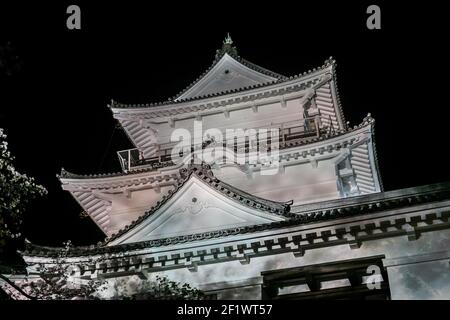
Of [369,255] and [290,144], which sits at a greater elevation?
[290,144]

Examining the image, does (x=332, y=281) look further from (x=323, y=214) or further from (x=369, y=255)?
(x=323, y=214)

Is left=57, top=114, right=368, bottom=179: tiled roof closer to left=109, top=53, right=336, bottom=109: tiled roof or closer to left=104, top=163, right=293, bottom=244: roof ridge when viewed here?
left=109, top=53, right=336, bottom=109: tiled roof

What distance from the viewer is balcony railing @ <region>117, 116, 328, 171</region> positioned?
2150 cm

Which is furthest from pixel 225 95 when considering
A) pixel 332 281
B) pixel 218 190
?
pixel 332 281

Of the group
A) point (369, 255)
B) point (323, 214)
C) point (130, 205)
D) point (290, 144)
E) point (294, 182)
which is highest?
point (290, 144)

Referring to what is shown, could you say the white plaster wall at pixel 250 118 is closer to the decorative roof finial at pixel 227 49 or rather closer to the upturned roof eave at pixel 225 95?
the upturned roof eave at pixel 225 95

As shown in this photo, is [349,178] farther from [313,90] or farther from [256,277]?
[256,277]

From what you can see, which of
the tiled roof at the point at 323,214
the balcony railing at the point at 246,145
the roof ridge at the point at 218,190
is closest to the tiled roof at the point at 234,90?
the balcony railing at the point at 246,145

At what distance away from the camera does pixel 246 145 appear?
2255 centimetres

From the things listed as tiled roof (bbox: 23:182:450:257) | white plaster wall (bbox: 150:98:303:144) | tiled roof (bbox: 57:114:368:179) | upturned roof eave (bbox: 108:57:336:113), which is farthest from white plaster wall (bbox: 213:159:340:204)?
tiled roof (bbox: 23:182:450:257)

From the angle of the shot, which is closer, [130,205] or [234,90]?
[130,205]

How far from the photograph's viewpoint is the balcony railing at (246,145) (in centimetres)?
2150
